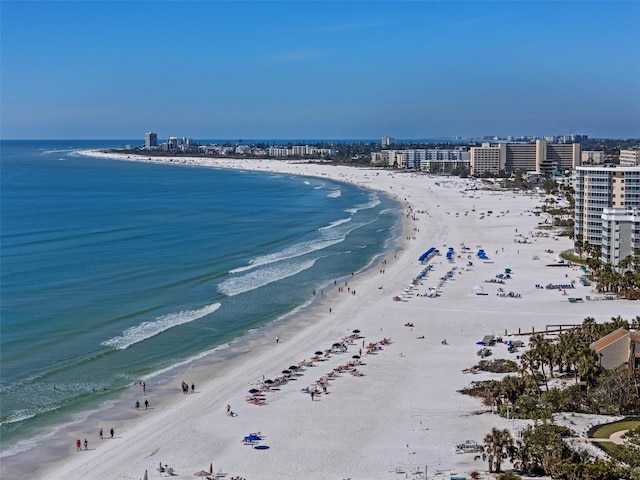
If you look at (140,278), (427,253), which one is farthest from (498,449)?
(427,253)

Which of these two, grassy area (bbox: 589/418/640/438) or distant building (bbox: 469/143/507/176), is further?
distant building (bbox: 469/143/507/176)

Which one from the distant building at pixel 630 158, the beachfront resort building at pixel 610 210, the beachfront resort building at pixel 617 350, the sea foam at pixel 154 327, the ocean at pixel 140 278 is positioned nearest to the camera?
the beachfront resort building at pixel 617 350

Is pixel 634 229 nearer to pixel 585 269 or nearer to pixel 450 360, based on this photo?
pixel 585 269

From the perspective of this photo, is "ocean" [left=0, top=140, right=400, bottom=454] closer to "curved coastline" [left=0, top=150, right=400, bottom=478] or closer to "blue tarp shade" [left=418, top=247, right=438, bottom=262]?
"curved coastline" [left=0, top=150, right=400, bottom=478]

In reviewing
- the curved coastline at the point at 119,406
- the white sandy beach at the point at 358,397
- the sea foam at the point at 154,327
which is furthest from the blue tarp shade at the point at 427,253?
the sea foam at the point at 154,327

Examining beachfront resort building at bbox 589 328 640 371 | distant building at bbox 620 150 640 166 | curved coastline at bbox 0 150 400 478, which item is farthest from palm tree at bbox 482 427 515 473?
distant building at bbox 620 150 640 166

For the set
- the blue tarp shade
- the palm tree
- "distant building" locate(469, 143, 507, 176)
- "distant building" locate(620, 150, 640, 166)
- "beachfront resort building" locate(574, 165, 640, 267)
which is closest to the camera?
the palm tree

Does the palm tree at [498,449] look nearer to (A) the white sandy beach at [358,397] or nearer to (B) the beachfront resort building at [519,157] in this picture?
(A) the white sandy beach at [358,397]
